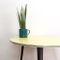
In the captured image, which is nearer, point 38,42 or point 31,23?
point 38,42

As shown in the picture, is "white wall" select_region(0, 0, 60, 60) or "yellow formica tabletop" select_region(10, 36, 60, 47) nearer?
"yellow formica tabletop" select_region(10, 36, 60, 47)

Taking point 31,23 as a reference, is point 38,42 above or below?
below

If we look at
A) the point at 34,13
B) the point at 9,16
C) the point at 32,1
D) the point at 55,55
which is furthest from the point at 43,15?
the point at 55,55

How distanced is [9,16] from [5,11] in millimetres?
86

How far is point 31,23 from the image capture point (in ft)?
5.86

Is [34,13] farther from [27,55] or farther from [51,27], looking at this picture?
[27,55]

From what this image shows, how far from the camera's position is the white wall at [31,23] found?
5.80ft

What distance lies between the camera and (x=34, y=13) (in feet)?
5.86

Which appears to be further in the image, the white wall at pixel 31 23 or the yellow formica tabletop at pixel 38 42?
the white wall at pixel 31 23

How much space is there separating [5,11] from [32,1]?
1.28 feet

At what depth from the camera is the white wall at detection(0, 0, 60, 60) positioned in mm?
1769

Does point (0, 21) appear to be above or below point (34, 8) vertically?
below

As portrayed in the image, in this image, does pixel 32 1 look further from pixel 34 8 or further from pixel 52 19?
pixel 52 19

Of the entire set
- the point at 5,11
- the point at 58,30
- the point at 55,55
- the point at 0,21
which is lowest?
the point at 55,55
